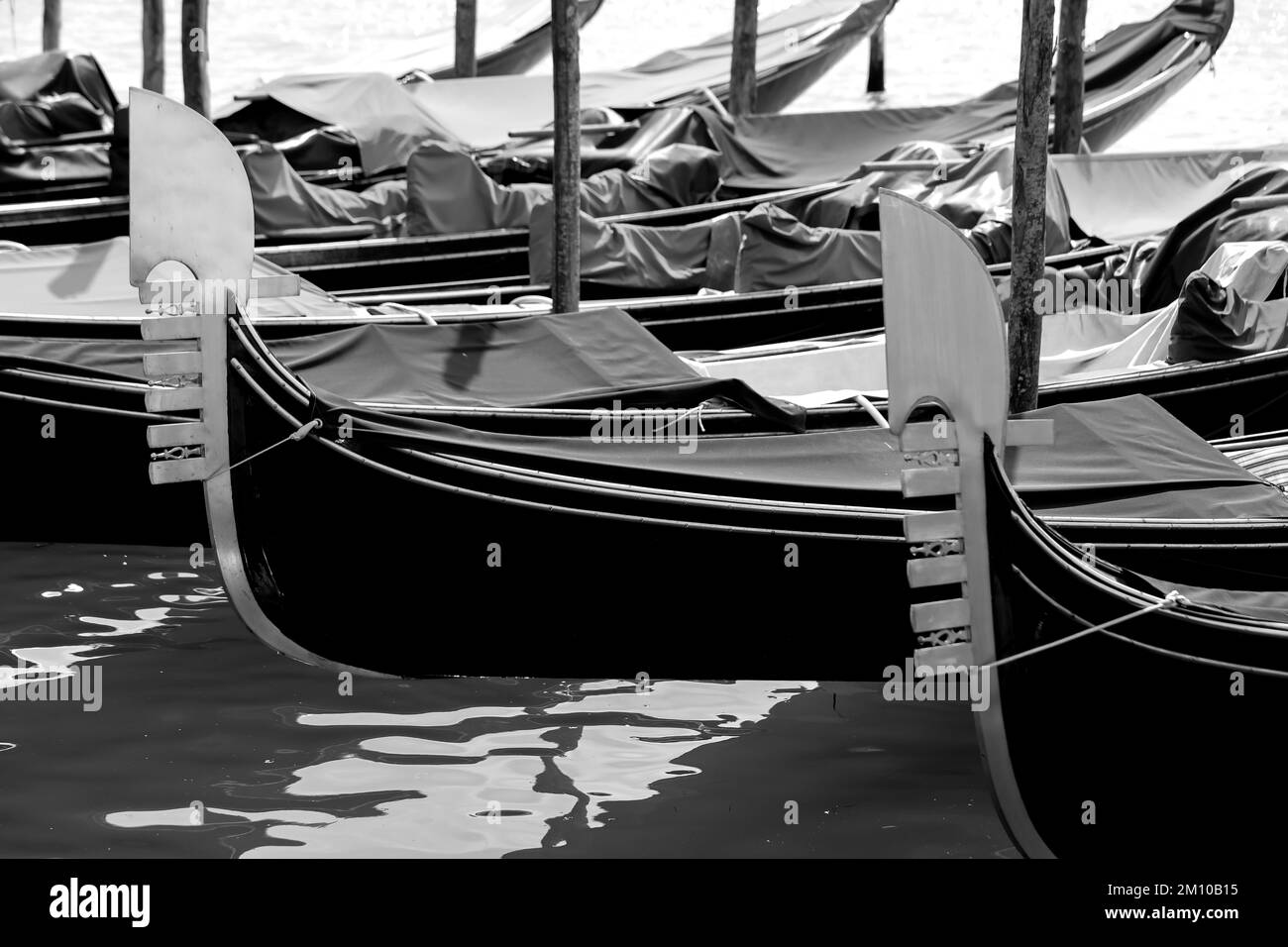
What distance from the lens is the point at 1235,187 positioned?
7566mm

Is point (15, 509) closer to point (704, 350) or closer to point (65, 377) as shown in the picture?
point (65, 377)

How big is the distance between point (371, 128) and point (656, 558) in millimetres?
7121

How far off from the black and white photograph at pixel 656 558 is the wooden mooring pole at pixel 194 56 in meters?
1.99

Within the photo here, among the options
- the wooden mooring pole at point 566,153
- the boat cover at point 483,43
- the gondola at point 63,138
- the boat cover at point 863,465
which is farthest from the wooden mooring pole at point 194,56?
the boat cover at point 483,43

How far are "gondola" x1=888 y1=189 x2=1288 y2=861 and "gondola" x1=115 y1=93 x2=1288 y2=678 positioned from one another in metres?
0.87

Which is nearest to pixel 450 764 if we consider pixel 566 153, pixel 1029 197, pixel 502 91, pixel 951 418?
pixel 951 418

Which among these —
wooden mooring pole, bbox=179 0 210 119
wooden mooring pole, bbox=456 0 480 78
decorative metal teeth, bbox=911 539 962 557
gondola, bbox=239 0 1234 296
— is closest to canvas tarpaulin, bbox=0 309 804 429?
decorative metal teeth, bbox=911 539 962 557

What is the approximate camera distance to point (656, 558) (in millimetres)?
4492

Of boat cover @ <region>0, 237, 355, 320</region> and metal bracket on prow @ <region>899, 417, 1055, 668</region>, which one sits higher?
boat cover @ <region>0, 237, 355, 320</region>

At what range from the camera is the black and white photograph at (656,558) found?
135 inches

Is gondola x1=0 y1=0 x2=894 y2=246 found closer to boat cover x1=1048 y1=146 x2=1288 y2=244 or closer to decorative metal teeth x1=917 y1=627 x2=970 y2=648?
boat cover x1=1048 y1=146 x2=1288 y2=244

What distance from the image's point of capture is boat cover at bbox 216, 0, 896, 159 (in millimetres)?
10852

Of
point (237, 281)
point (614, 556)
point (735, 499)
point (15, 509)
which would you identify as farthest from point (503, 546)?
point (15, 509)
